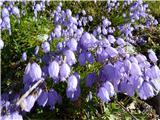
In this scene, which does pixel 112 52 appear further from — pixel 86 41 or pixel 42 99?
pixel 42 99

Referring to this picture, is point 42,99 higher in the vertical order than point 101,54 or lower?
lower

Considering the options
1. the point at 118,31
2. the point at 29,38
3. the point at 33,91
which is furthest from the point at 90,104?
the point at 118,31

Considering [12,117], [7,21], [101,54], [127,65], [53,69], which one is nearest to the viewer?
[12,117]

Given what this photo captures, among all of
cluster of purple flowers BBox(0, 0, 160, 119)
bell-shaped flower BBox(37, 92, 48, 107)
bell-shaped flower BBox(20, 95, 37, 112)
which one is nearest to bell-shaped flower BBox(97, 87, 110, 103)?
cluster of purple flowers BBox(0, 0, 160, 119)

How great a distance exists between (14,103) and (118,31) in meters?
4.41

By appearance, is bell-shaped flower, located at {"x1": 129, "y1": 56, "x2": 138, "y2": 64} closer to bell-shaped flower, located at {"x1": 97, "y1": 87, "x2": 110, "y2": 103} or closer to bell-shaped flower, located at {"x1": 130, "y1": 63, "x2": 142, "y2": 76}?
bell-shaped flower, located at {"x1": 130, "y1": 63, "x2": 142, "y2": 76}

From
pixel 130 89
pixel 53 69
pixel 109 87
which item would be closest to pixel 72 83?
pixel 53 69

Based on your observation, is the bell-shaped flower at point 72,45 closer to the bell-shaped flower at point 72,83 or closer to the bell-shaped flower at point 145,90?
the bell-shaped flower at point 72,83

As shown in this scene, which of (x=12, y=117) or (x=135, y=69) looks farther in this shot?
(x=135, y=69)

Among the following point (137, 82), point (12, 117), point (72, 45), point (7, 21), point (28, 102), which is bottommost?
point (12, 117)

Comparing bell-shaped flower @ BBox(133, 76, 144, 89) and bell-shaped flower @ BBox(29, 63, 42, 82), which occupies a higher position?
bell-shaped flower @ BBox(29, 63, 42, 82)

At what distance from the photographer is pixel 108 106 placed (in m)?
3.43

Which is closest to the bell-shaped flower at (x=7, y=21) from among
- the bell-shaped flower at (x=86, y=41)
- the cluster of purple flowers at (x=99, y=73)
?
the cluster of purple flowers at (x=99, y=73)

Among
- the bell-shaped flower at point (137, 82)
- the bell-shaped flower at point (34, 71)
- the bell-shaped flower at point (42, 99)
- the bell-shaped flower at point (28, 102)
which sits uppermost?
the bell-shaped flower at point (34, 71)
